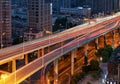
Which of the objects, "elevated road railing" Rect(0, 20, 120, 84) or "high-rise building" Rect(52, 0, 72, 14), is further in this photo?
"high-rise building" Rect(52, 0, 72, 14)

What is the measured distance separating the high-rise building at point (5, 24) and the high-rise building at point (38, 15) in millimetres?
5432

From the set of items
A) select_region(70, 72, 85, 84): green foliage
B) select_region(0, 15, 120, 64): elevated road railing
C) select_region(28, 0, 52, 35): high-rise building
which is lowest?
select_region(70, 72, 85, 84): green foliage

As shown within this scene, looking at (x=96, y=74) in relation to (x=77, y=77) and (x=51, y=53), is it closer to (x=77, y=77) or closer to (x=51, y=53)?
(x=77, y=77)

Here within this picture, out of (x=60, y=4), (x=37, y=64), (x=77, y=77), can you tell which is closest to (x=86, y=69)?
(x=77, y=77)

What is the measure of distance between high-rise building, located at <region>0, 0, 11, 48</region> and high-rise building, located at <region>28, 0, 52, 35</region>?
17.8 feet

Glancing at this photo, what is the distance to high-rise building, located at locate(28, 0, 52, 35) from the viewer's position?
31844mm

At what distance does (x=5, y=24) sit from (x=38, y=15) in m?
6.15

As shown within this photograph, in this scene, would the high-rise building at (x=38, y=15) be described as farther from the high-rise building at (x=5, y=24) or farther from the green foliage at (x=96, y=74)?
the green foliage at (x=96, y=74)

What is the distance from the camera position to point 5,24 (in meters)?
26.2

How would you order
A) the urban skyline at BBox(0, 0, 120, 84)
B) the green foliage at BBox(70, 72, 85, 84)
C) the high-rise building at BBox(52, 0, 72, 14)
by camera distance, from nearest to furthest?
1. the urban skyline at BBox(0, 0, 120, 84)
2. the green foliage at BBox(70, 72, 85, 84)
3. the high-rise building at BBox(52, 0, 72, 14)

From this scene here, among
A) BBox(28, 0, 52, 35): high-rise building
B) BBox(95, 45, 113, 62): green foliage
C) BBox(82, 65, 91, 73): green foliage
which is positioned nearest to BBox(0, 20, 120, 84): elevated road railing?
BBox(95, 45, 113, 62): green foliage

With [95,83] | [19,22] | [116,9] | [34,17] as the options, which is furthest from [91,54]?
[116,9]

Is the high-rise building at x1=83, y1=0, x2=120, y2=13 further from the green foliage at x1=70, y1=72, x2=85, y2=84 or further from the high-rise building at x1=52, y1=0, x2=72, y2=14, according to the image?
the green foliage at x1=70, y1=72, x2=85, y2=84

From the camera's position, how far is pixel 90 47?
2680 cm
